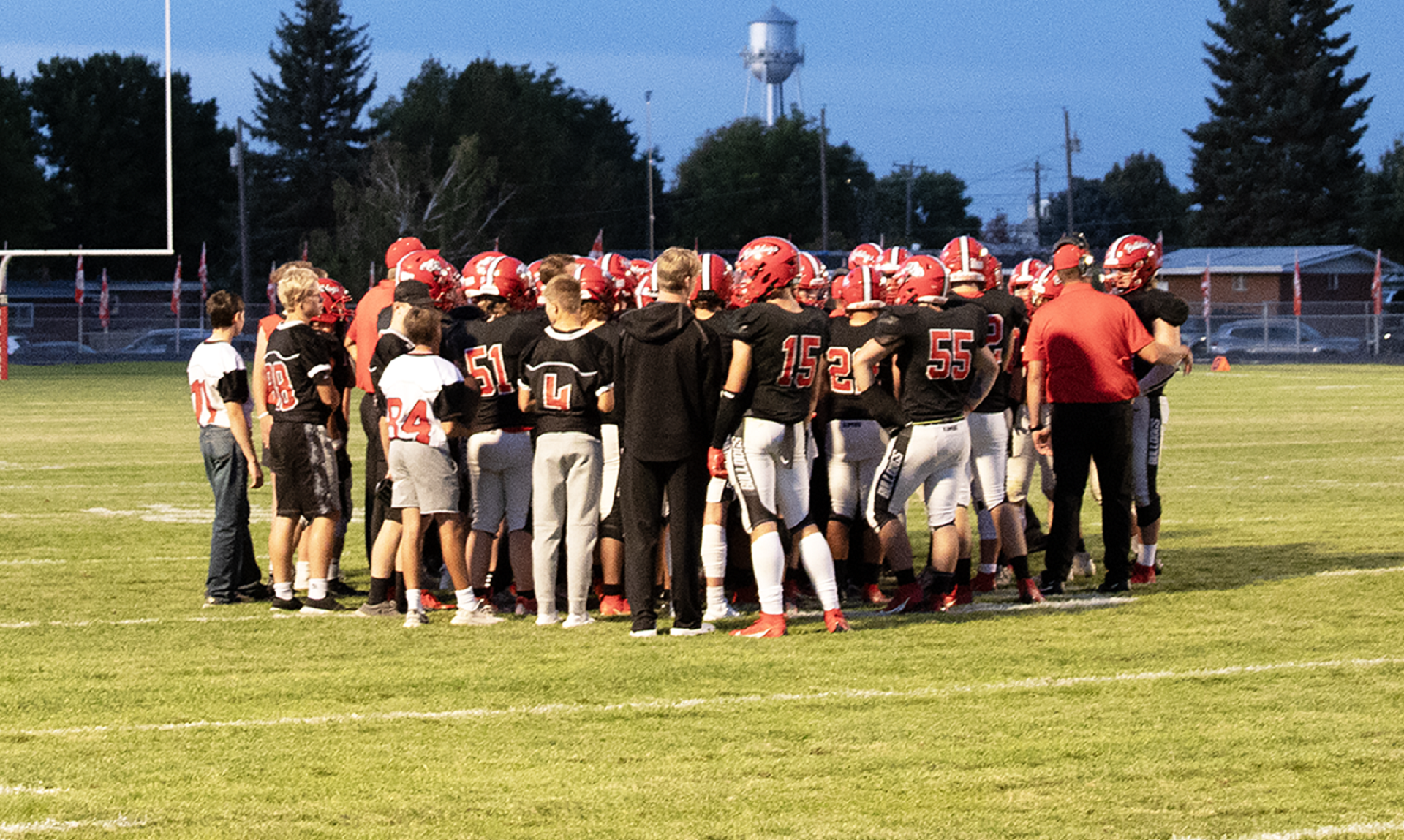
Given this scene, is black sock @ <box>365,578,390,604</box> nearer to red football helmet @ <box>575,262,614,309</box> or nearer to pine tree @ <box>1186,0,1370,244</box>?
red football helmet @ <box>575,262,614,309</box>

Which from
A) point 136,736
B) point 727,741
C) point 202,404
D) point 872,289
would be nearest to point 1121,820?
point 727,741

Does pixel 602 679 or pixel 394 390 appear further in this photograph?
pixel 394 390

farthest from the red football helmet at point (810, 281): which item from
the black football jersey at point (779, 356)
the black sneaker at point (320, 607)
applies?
the black sneaker at point (320, 607)

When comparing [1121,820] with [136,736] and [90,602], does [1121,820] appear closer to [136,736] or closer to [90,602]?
[136,736]

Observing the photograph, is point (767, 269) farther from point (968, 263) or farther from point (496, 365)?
point (496, 365)

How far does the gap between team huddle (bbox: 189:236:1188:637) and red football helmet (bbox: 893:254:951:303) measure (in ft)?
0.05

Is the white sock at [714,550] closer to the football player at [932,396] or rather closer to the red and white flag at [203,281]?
the football player at [932,396]

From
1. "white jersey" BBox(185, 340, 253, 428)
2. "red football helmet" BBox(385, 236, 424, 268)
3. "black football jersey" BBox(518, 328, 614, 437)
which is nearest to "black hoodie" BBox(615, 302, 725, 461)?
"black football jersey" BBox(518, 328, 614, 437)

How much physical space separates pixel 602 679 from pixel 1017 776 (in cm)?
225

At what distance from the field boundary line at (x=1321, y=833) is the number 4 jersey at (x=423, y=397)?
4681 mm

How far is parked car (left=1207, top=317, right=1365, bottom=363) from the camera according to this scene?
51.4 meters

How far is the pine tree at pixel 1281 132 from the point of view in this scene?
249 ft

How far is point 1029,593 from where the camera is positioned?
31.6ft

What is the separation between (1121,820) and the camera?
5.37m
